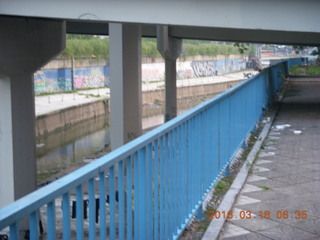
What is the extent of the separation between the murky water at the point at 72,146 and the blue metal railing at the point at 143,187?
1211cm

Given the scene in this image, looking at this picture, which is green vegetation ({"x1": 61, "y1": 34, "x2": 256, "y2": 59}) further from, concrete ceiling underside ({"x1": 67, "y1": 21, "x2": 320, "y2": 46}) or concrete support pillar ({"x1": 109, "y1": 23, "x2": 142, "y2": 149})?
concrete support pillar ({"x1": 109, "y1": 23, "x2": 142, "y2": 149})

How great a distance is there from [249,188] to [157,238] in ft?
9.61

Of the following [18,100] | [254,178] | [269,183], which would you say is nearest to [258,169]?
[254,178]

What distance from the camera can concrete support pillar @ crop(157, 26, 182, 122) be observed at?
2267cm

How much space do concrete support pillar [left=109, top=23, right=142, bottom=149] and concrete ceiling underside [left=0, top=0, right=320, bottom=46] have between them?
6.18m

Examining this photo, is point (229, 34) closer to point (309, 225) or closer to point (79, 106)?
point (309, 225)

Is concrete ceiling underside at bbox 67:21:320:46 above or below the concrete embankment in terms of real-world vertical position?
above

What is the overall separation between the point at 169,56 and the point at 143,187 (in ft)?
67.4

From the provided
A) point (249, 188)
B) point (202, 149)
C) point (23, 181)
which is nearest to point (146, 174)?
point (202, 149)

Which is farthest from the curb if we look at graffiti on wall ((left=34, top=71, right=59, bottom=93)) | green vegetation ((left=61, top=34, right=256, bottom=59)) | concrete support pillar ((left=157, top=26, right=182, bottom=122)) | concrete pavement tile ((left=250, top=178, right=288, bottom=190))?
graffiti on wall ((left=34, top=71, right=59, bottom=93))

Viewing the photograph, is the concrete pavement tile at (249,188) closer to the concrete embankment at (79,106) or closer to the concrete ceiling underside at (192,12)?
the concrete ceiling underside at (192,12)

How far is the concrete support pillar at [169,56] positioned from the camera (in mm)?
22672

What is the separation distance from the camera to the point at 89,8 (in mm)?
8602

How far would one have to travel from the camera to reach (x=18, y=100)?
9.62 m
